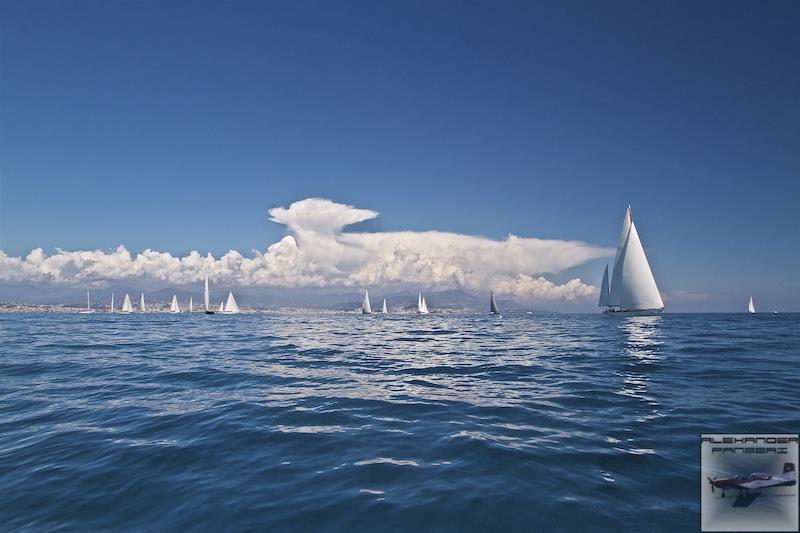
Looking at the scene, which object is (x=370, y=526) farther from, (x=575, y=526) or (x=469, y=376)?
(x=469, y=376)

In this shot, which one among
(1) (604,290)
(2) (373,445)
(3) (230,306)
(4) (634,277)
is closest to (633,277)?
(4) (634,277)

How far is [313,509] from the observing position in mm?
6633

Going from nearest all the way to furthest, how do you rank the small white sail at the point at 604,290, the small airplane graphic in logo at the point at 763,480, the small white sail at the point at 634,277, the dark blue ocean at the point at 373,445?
the small airplane graphic in logo at the point at 763,480 → the dark blue ocean at the point at 373,445 → the small white sail at the point at 634,277 → the small white sail at the point at 604,290

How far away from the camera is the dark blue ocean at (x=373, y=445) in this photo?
21.5ft

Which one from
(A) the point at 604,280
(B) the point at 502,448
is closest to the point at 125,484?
(B) the point at 502,448

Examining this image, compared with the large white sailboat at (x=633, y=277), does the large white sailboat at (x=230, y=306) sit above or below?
below

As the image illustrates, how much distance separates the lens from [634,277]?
3563 inches

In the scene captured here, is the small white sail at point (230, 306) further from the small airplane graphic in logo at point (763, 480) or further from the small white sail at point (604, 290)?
the small airplane graphic in logo at point (763, 480)

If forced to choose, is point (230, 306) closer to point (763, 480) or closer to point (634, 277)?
point (634, 277)

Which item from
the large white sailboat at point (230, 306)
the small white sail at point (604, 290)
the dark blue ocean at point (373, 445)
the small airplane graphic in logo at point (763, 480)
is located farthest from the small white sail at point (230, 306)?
the small airplane graphic in logo at point (763, 480)

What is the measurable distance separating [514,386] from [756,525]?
11.1m

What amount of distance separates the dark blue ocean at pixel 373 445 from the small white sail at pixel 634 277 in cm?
7733

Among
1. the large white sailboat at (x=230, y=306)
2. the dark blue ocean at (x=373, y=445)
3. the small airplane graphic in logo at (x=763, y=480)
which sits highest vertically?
the small airplane graphic in logo at (x=763, y=480)

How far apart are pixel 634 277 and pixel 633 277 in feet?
0.75
